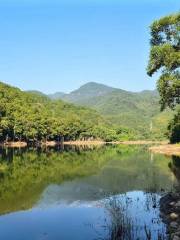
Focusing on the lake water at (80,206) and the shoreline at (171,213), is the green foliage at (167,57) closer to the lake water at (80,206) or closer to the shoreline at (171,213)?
the lake water at (80,206)

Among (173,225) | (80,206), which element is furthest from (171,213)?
(80,206)

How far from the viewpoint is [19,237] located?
22609 mm

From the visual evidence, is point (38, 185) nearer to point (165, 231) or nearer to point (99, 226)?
point (99, 226)

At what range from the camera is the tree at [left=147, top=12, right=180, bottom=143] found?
181 ft

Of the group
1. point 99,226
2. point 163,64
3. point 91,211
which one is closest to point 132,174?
point 163,64

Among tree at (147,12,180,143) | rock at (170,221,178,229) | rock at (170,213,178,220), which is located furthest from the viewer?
tree at (147,12,180,143)

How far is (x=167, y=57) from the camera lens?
5478 cm

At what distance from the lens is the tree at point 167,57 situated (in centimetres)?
5516

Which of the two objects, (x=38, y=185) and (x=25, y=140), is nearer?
(x=38, y=185)

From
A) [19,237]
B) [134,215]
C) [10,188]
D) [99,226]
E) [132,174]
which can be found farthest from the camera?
[132,174]

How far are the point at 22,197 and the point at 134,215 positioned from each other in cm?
1296

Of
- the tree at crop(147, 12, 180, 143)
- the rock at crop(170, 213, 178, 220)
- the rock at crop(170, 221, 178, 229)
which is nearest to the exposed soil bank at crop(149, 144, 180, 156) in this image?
the tree at crop(147, 12, 180, 143)

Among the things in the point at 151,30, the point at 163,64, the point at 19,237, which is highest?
the point at 151,30

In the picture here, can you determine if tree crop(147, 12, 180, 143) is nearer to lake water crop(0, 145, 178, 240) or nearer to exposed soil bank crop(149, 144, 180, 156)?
lake water crop(0, 145, 178, 240)
